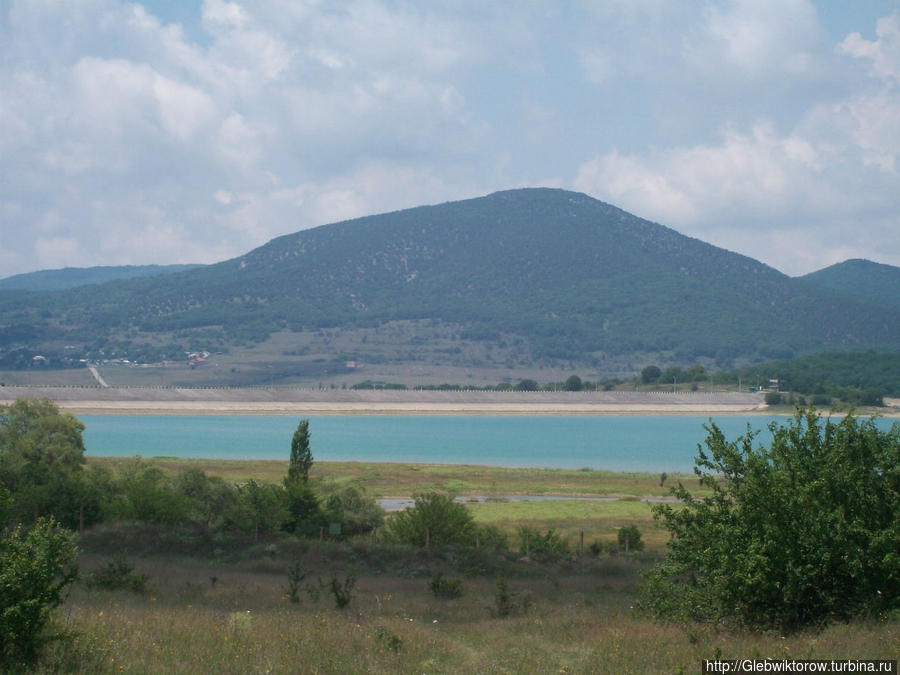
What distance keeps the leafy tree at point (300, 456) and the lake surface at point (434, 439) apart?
23507 mm

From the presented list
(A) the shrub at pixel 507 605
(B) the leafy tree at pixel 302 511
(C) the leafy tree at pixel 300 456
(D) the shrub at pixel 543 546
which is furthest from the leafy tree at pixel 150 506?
(A) the shrub at pixel 507 605

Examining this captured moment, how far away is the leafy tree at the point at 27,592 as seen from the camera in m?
6.83

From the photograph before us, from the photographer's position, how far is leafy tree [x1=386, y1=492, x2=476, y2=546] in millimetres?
19703

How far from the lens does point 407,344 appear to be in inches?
7318

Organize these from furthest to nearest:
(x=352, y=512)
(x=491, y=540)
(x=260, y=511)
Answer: (x=352, y=512), (x=260, y=511), (x=491, y=540)

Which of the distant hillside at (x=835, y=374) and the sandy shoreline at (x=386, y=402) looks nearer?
the sandy shoreline at (x=386, y=402)

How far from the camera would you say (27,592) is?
694cm

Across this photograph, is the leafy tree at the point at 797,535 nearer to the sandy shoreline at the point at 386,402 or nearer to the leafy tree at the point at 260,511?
the leafy tree at the point at 260,511

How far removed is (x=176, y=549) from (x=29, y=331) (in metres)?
181

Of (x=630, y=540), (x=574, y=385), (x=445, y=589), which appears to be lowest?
(x=630, y=540)

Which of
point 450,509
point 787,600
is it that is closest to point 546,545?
point 450,509

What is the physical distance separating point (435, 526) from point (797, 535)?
1132cm

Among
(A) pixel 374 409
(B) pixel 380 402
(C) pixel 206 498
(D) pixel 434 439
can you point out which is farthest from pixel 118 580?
(B) pixel 380 402

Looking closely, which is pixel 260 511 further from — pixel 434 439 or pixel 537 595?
Answer: pixel 434 439
